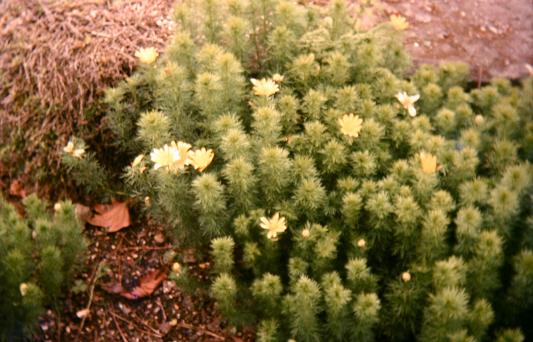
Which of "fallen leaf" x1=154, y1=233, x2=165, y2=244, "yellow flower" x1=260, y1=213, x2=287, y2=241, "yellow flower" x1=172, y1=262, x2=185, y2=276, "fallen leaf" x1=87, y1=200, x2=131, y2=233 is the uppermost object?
"yellow flower" x1=260, y1=213, x2=287, y2=241

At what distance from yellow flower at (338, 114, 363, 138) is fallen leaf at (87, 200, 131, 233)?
148 centimetres

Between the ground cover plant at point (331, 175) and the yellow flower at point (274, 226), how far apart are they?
0.04ft

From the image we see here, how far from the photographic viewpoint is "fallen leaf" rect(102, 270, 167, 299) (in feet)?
10.5

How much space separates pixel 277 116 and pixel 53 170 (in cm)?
156

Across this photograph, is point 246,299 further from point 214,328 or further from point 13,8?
point 13,8

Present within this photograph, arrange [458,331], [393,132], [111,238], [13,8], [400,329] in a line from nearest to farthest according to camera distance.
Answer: [458,331]
[400,329]
[393,132]
[111,238]
[13,8]

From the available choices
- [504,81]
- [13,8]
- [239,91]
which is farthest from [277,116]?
[13,8]

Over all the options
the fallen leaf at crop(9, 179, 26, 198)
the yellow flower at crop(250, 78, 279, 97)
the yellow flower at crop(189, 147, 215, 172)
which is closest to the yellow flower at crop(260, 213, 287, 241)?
the yellow flower at crop(189, 147, 215, 172)

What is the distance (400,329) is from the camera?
275 centimetres

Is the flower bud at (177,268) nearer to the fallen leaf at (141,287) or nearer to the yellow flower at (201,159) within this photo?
the fallen leaf at (141,287)

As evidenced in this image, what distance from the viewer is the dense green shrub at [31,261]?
8.75 ft

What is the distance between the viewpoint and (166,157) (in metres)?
2.76

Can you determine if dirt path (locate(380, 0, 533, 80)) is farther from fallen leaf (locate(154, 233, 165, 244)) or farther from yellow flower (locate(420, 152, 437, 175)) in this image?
fallen leaf (locate(154, 233, 165, 244))

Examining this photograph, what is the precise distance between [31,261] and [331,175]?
5.22 ft
